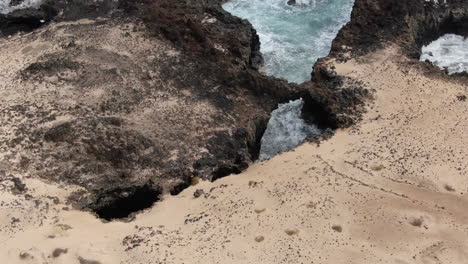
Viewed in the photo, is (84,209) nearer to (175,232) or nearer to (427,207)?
(175,232)

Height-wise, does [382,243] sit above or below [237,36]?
below

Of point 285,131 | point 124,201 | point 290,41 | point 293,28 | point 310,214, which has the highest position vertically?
point 293,28

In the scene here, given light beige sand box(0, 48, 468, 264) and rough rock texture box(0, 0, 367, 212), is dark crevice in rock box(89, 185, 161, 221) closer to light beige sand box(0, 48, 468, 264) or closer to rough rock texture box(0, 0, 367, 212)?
rough rock texture box(0, 0, 367, 212)

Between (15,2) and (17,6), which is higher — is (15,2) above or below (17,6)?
above

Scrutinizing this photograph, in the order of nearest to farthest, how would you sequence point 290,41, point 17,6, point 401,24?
point 401,24
point 290,41
point 17,6

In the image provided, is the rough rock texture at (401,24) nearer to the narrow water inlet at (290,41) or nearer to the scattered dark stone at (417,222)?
the narrow water inlet at (290,41)

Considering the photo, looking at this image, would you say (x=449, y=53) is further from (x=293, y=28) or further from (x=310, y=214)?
(x=310, y=214)

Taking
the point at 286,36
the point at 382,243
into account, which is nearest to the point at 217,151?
the point at 382,243

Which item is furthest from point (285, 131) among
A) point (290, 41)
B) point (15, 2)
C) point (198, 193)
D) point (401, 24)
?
point (15, 2)
